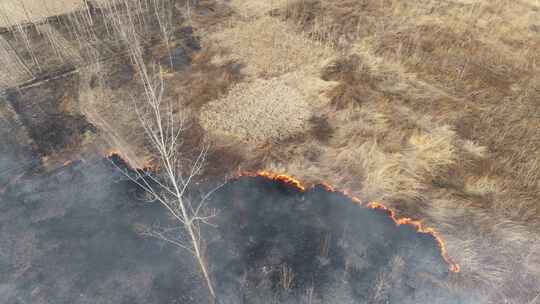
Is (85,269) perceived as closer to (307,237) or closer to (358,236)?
(307,237)

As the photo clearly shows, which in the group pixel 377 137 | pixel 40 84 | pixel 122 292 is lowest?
pixel 122 292

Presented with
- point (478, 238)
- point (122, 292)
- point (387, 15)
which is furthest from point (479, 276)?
point (387, 15)

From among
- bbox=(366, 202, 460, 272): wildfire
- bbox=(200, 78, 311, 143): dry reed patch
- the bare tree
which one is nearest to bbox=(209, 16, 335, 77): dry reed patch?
bbox=(200, 78, 311, 143): dry reed patch

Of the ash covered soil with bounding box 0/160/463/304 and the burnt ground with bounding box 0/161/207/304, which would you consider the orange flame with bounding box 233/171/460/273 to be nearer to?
the ash covered soil with bounding box 0/160/463/304

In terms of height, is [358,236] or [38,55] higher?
[38,55]

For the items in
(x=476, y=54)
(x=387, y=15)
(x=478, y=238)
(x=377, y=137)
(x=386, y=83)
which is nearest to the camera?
(x=478, y=238)

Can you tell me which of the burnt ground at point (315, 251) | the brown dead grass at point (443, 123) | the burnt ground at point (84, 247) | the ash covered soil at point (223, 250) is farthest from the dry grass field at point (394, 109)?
the burnt ground at point (84, 247)

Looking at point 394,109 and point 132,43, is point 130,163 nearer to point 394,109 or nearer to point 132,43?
point 132,43
